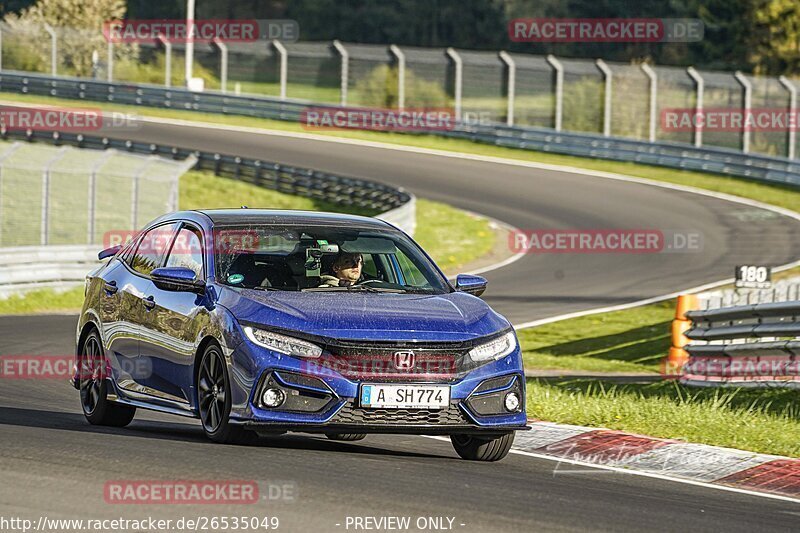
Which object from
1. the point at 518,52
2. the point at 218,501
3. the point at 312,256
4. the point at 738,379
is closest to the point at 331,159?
the point at 738,379

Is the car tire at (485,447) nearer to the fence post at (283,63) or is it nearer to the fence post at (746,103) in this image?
the fence post at (746,103)

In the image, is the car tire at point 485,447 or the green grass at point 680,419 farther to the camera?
the green grass at point 680,419

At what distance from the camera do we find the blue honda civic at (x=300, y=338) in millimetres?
8664

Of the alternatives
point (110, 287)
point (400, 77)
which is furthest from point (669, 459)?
point (400, 77)

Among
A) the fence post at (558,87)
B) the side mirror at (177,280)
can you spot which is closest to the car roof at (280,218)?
the side mirror at (177,280)

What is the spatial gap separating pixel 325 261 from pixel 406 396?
1.51 m

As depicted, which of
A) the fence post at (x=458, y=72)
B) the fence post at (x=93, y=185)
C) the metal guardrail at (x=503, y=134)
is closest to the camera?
the fence post at (x=93, y=185)

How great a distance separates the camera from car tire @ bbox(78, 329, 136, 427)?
10695 millimetres

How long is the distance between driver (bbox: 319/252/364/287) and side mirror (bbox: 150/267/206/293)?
0.80m

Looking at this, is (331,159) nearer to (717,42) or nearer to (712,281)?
(712,281)

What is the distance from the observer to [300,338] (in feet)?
28.5

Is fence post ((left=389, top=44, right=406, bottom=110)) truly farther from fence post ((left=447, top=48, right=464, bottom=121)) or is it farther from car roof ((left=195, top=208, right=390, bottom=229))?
car roof ((left=195, top=208, right=390, bottom=229))

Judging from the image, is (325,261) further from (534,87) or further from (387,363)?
(534,87)

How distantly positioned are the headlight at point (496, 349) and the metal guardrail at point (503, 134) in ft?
111
